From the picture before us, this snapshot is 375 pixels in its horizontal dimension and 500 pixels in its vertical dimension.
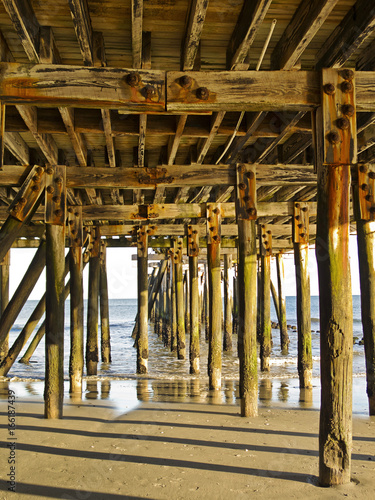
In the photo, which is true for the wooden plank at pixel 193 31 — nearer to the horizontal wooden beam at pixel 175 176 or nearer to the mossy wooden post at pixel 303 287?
the horizontal wooden beam at pixel 175 176

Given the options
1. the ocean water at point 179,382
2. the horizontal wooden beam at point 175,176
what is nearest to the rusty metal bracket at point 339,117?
the horizontal wooden beam at point 175,176

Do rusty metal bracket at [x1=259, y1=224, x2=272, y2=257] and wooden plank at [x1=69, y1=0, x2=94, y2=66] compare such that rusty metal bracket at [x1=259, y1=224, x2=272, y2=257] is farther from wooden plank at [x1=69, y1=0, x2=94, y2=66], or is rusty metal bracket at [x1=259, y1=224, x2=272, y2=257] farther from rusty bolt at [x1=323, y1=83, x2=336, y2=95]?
wooden plank at [x1=69, y1=0, x2=94, y2=66]

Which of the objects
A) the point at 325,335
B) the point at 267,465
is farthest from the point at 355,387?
the point at 325,335

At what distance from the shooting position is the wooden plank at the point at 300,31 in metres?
3.09

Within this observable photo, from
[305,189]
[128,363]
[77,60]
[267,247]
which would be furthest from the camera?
[128,363]

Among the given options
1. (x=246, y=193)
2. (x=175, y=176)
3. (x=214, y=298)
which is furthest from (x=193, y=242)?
(x=246, y=193)

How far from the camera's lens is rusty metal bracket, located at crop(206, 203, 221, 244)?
729 centimetres

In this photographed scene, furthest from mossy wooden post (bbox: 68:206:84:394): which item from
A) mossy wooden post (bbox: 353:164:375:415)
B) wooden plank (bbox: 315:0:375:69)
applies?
wooden plank (bbox: 315:0:375:69)

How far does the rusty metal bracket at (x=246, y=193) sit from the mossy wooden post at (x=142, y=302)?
3.63 m

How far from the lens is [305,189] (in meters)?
8.52

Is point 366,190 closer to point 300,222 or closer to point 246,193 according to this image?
point 246,193

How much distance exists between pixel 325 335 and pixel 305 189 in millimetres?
5704

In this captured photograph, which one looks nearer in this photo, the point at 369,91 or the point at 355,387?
the point at 369,91

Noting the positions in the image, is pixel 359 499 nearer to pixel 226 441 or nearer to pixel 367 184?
pixel 226 441
